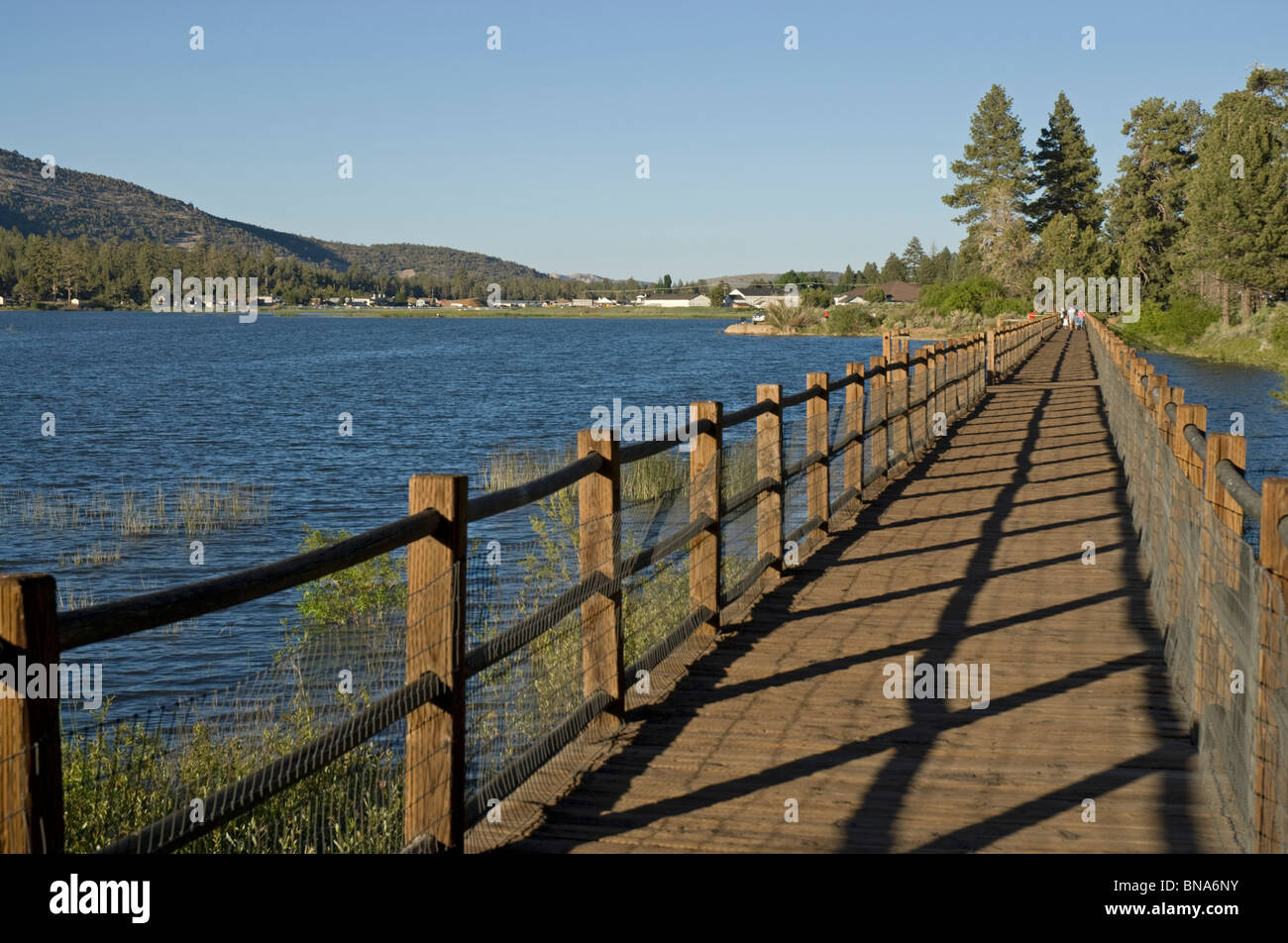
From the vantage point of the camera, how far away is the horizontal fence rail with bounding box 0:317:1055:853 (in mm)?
2820

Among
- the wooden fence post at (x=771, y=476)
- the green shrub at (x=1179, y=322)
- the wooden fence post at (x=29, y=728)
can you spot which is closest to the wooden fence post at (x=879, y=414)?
the wooden fence post at (x=771, y=476)

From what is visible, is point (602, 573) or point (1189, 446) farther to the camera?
point (1189, 446)

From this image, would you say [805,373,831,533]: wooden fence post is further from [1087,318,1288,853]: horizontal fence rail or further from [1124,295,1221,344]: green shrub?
[1124,295,1221,344]: green shrub

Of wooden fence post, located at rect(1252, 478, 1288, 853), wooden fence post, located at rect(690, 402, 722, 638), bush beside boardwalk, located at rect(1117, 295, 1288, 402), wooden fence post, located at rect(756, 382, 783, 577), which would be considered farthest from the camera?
bush beside boardwalk, located at rect(1117, 295, 1288, 402)

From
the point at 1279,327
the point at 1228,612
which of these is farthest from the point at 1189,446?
the point at 1279,327

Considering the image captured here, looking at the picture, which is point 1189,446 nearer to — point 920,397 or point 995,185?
point 920,397

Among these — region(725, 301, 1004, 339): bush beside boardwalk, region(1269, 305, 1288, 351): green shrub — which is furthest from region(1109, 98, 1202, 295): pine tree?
region(1269, 305, 1288, 351): green shrub

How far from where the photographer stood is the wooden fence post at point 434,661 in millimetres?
4656

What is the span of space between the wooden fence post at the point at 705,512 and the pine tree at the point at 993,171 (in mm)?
105784

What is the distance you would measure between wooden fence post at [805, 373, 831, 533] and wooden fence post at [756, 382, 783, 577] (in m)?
1.54

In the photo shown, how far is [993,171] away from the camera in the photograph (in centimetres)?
11150

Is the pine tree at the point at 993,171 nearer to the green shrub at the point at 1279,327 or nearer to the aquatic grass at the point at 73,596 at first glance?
the green shrub at the point at 1279,327

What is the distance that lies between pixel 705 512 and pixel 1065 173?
114 metres
